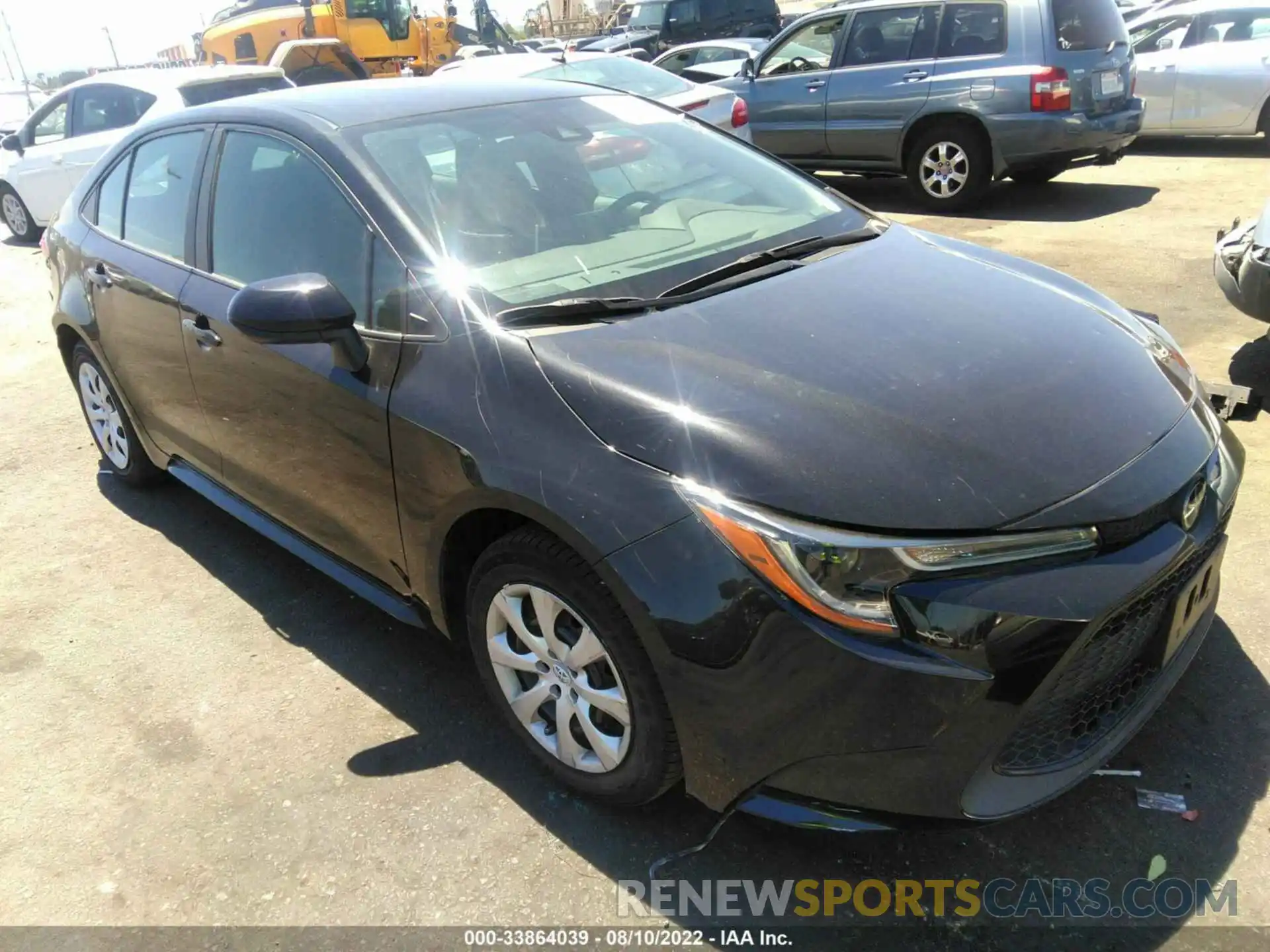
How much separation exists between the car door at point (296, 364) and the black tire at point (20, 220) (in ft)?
29.6

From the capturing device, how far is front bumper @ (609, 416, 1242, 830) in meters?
1.88

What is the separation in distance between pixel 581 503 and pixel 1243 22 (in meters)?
10.7

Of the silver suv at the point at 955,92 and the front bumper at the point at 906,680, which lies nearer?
the front bumper at the point at 906,680

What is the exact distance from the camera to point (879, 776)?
6.45ft

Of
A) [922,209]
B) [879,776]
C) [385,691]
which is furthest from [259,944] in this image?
[922,209]

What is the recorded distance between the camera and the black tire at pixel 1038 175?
8.52 m

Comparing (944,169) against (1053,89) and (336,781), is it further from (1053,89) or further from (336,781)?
(336,781)

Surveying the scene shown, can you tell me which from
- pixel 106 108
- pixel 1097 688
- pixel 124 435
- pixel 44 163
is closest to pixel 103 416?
pixel 124 435

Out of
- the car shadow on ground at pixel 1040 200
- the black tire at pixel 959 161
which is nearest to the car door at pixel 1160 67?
the car shadow on ground at pixel 1040 200

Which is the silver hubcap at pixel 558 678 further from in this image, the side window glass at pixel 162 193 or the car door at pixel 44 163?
the car door at pixel 44 163

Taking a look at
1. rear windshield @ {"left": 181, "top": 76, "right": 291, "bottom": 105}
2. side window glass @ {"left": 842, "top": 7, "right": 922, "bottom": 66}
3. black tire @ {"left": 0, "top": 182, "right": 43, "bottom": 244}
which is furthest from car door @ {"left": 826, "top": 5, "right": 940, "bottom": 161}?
black tire @ {"left": 0, "top": 182, "right": 43, "bottom": 244}

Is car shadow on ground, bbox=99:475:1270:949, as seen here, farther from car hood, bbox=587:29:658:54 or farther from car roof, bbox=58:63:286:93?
car hood, bbox=587:29:658:54

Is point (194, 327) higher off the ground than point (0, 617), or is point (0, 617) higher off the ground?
point (194, 327)

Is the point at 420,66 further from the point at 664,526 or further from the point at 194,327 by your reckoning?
the point at 664,526
